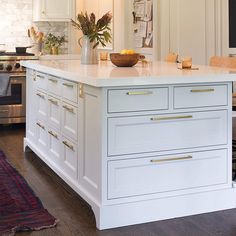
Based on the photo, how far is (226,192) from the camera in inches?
121

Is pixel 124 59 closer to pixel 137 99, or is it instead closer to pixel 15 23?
pixel 137 99

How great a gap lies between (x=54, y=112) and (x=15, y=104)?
8.25 feet

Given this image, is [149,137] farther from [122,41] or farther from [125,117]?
[122,41]

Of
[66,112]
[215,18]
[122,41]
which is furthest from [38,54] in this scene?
[66,112]

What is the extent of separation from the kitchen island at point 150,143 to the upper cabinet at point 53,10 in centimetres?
353

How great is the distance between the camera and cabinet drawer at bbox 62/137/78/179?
3199mm

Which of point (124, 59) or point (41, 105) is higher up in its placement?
point (124, 59)

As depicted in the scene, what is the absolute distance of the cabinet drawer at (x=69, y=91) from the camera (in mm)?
3145

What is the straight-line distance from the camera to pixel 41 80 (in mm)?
4066

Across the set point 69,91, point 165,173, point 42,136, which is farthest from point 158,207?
point 42,136

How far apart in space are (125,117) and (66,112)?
0.77 metres

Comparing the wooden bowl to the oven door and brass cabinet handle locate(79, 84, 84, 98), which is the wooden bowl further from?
the oven door

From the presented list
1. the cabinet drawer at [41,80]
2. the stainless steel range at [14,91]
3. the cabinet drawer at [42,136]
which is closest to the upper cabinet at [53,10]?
the stainless steel range at [14,91]

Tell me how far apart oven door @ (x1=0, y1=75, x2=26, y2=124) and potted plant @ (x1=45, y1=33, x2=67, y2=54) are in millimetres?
893
